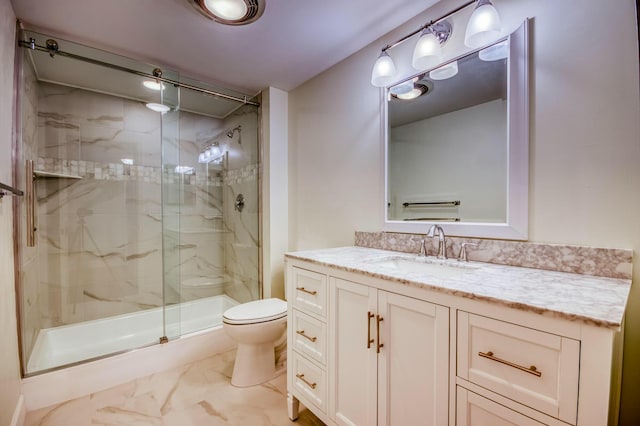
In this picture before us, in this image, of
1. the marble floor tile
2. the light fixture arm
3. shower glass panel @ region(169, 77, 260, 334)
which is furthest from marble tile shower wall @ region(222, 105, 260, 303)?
the light fixture arm

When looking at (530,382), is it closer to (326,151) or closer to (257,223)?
(326,151)

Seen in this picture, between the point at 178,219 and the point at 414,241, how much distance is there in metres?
2.19

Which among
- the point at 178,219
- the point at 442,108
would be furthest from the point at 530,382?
the point at 178,219

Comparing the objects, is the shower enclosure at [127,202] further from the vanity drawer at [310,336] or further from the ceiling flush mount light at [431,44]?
the ceiling flush mount light at [431,44]

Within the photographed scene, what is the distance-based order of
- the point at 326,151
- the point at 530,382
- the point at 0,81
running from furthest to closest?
the point at 326,151
the point at 0,81
the point at 530,382

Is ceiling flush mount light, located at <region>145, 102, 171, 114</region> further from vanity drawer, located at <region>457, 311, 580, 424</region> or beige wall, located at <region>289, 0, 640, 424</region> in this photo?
vanity drawer, located at <region>457, 311, 580, 424</region>

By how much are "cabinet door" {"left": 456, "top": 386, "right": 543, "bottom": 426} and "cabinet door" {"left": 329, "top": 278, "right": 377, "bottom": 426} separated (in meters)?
0.33

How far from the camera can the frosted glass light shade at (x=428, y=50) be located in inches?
56.9

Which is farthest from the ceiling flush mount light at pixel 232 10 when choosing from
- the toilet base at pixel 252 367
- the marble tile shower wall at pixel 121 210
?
the toilet base at pixel 252 367

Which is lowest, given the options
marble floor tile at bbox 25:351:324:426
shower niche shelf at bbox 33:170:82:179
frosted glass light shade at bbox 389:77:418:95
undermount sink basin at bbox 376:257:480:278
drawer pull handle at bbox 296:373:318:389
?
marble floor tile at bbox 25:351:324:426

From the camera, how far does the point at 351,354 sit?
1.19 m

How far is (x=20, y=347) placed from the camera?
1635 millimetres

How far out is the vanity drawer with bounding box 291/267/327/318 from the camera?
134 centimetres

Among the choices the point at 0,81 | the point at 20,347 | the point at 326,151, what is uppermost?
the point at 0,81
